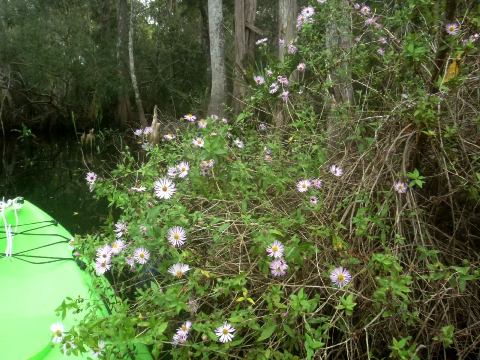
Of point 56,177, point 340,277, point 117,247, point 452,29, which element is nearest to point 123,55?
A: point 56,177

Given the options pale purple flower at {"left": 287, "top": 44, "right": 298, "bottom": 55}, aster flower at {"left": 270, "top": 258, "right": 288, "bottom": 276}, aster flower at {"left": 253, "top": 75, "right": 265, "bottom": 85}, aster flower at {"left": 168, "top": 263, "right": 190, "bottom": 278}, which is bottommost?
aster flower at {"left": 270, "top": 258, "right": 288, "bottom": 276}

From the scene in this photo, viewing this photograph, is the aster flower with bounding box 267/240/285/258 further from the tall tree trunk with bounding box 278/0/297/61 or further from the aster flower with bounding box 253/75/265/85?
the tall tree trunk with bounding box 278/0/297/61

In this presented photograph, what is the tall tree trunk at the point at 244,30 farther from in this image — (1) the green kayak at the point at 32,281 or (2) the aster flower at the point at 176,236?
(2) the aster flower at the point at 176,236

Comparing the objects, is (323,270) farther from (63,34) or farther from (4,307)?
(63,34)

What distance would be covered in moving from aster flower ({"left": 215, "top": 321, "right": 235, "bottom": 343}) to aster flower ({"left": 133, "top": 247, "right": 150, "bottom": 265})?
17.2 inches

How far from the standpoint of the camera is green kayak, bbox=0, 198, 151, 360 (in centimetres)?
214

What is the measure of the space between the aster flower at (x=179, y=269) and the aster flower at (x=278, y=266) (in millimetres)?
330

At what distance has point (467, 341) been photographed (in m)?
2.00

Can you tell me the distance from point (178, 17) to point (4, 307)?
50.2ft

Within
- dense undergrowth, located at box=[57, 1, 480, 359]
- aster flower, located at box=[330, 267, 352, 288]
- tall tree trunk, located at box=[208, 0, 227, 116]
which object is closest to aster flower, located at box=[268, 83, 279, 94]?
dense undergrowth, located at box=[57, 1, 480, 359]

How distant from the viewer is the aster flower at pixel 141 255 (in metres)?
2.00

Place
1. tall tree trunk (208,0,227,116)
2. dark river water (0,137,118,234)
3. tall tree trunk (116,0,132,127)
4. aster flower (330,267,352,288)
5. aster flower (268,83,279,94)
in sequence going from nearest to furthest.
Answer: aster flower (330,267,352,288), aster flower (268,83,279,94), dark river water (0,137,118,234), tall tree trunk (208,0,227,116), tall tree trunk (116,0,132,127)

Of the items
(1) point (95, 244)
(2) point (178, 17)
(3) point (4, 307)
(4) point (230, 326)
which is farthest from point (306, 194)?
(2) point (178, 17)

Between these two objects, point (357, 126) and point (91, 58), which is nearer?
point (357, 126)
